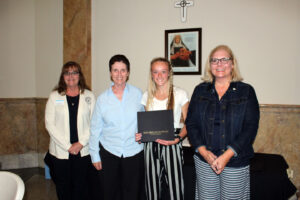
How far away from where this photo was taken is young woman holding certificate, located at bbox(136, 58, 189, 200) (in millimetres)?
1961

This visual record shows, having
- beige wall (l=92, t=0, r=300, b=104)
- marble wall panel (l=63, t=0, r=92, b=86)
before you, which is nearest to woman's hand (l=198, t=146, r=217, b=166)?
beige wall (l=92, t=0, r=300, b=104)

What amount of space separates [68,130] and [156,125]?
106 cm

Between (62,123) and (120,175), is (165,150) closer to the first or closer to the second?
(120,175)

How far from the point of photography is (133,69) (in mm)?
3674

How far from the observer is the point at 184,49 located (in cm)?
333

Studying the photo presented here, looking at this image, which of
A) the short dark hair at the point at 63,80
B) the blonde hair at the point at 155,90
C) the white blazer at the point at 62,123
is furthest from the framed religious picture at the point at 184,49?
the white blazer at the point at 62,123

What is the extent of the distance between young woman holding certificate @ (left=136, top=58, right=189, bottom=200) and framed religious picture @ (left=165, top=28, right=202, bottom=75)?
4.26 feet

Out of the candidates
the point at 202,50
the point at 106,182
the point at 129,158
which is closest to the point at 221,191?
the point at 129,158

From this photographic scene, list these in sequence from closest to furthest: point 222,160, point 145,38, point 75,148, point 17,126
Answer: point 222,160 < point 75,148 < point 145,38 < point 17,126

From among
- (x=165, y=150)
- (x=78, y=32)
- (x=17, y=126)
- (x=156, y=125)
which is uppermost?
(x=78, y=32)

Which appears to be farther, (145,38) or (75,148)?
(145,38)

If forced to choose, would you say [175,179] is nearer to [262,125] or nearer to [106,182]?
[106,182]

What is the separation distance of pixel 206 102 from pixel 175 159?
565 millimetres

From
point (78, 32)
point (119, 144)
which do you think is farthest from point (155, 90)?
point (78, 32)
